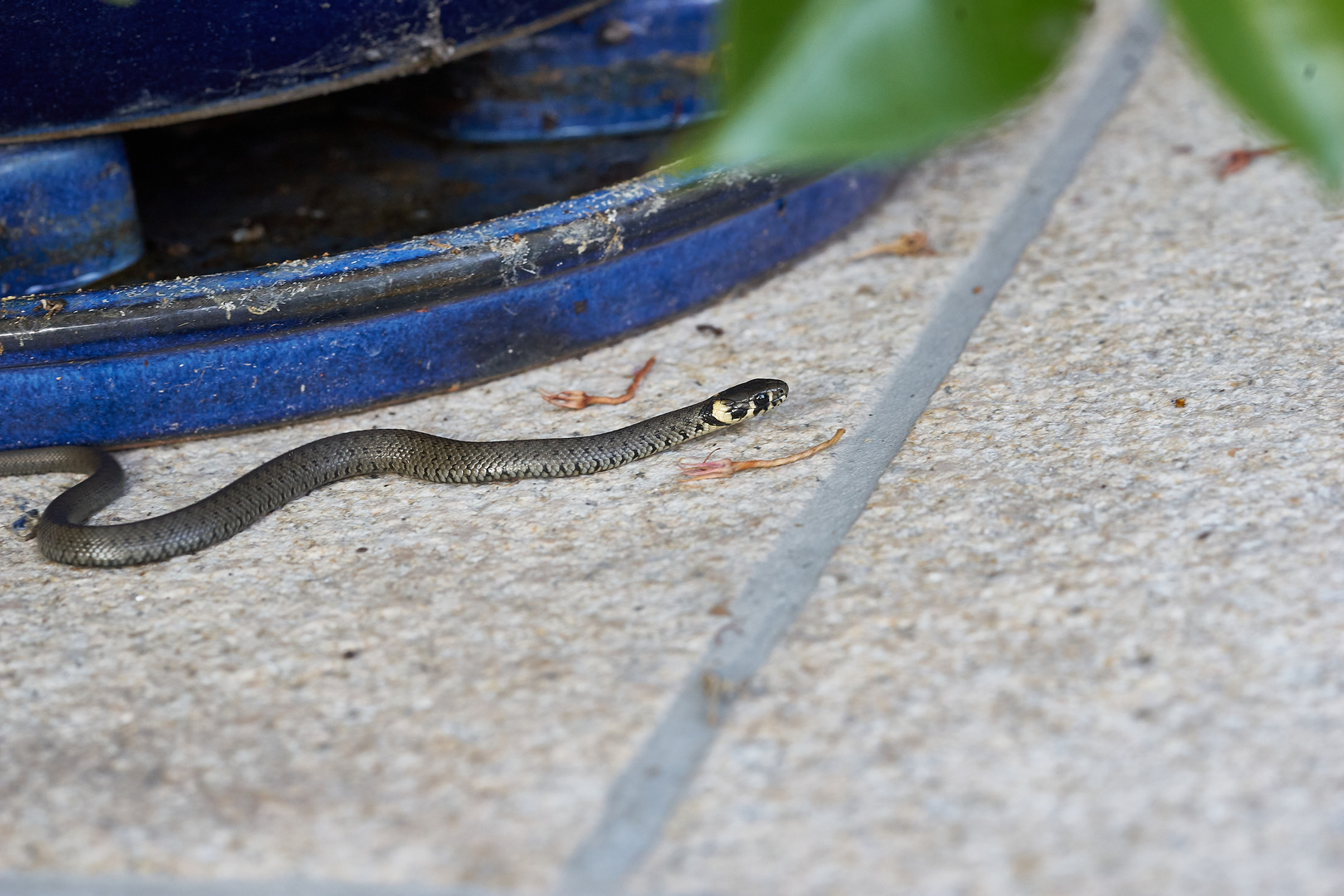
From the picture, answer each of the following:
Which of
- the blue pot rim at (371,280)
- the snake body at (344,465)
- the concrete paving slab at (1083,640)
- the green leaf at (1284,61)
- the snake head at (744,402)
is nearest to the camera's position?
the green leaf at (1284,61)

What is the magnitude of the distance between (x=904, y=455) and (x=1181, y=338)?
84cm

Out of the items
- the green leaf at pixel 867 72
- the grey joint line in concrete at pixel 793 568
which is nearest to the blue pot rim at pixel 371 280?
the grey joint line in concrete at pixel 793 568

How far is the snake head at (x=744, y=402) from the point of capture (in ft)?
9.82

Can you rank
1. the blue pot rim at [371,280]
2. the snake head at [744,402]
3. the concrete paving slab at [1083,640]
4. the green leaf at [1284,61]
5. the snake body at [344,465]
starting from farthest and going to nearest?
the snake head at [744,402] → the blue pot rim at [371,280] → the snake body at [344,465] → the concrete paving slab at [1083,640] → the green leaf at [1284,61]

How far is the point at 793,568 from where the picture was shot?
7.82 ft

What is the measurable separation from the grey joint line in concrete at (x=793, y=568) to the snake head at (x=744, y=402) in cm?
25

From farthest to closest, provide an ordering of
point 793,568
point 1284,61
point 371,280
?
point 371,280
point 793,568
point 1284,61

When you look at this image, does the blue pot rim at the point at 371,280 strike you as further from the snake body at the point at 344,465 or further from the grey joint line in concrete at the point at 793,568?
the grey joint line in concrete at the point at 793,568

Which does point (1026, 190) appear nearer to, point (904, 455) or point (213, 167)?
point (904, 455)

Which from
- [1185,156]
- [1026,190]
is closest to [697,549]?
[1026,190]

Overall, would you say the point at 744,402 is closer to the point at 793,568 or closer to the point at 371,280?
the point at 793,568

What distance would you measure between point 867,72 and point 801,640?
6.02 feet

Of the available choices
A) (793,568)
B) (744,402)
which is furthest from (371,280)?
(793,568)

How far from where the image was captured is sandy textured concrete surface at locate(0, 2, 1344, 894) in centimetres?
178
